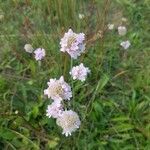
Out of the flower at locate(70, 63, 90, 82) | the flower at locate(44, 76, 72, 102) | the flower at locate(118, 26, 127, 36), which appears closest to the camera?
the flower at locate(44, 76, 72, 102)

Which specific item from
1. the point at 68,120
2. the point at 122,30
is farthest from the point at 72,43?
the point at 122,30

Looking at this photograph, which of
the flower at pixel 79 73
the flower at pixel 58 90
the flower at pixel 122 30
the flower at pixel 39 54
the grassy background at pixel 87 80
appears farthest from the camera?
the flower at pixel 122 30

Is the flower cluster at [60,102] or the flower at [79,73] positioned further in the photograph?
the flower at [79,73]

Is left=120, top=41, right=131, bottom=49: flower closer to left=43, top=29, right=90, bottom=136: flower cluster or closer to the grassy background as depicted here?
the grassy background

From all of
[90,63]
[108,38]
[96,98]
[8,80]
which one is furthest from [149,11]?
[8,80]

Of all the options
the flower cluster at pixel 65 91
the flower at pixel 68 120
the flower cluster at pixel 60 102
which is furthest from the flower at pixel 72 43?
the flower at pixel 68 120

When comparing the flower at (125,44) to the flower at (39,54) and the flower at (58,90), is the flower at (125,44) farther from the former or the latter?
the flower at (58,90)

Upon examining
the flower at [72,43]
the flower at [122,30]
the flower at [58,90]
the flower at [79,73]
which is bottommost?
the flower at [58,90]

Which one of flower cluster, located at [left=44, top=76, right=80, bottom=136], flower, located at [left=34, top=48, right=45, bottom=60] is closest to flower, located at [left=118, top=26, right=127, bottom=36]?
flower, located at [left=34, top=48, right=45, bottom=60]

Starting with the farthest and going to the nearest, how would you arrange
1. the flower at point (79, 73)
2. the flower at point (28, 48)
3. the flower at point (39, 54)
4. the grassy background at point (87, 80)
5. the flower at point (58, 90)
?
the flower at point (28, 48) < the flower at point (39, 54) < the grassy background at point (87, 80) < the flower at point (79, 73) < the flower at point (58, 90)
